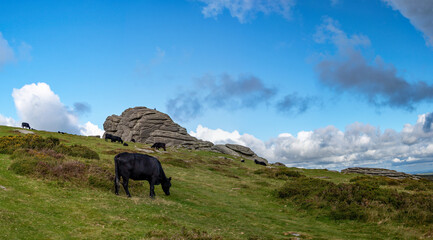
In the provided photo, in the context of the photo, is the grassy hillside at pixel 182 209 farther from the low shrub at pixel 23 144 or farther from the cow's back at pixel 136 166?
the cow's back at pixel 136 166

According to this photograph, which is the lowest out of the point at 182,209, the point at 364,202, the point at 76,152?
the point at 182,209

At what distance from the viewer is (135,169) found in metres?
19.5

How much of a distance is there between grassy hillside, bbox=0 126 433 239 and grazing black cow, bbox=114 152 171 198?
113 cm

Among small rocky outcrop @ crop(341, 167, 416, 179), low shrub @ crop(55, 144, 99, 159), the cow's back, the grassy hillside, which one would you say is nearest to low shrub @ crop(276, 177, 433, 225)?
the grassy hillside

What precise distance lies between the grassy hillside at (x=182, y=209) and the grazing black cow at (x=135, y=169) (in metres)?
1.13

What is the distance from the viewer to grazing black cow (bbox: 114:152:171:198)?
19.1m

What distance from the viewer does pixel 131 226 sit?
12.5m

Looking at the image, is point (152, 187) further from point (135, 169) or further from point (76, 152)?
point (76, 152)

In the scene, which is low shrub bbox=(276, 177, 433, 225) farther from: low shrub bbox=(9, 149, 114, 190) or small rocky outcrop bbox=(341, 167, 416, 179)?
small rocky outcrop bbox=(341, 167, 416, 179)

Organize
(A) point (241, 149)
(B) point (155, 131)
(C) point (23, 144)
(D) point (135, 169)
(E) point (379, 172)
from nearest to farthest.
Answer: (D) point (135, 169) → (C) point (23, 144) → (E) point (379, 172) → (A) point (241, 149) → (B) point (155, 131)

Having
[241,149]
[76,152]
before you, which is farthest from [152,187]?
[241,149]

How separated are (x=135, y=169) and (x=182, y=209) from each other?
4265 millimetres

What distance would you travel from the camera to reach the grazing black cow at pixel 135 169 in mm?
19108

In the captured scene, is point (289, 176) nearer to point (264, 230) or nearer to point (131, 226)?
point (264, 230)
